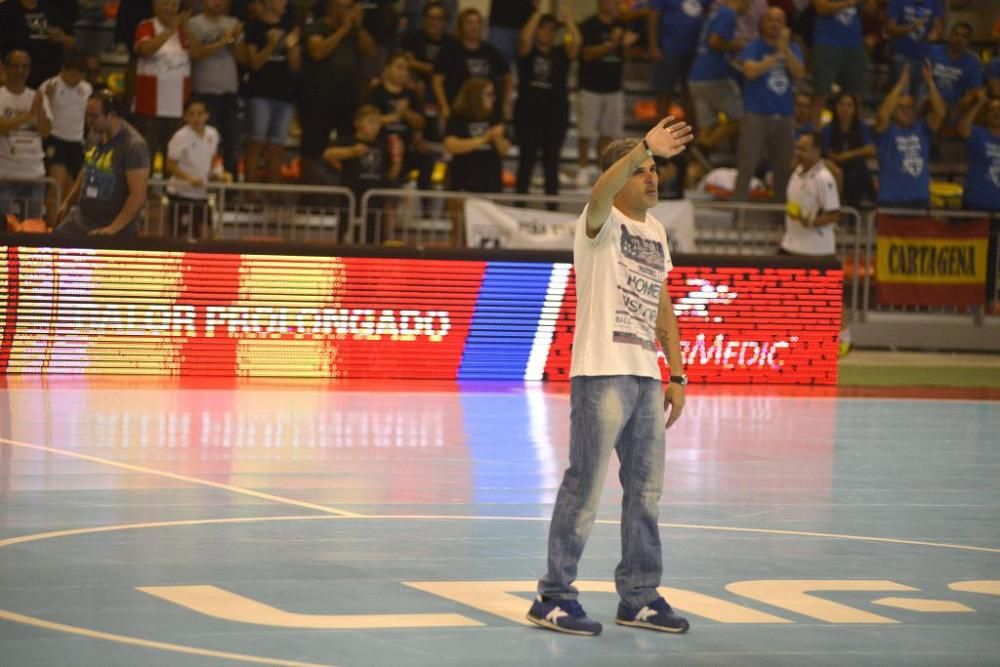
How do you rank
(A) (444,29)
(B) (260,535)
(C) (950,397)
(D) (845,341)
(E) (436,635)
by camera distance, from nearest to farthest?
(E) (436,635) → (B) (260,535) → (C) (950,397) → (D) (845,341) → (A) (444,29)

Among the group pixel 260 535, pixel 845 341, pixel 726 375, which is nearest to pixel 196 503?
pixel 260 535

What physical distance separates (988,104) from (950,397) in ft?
21.0

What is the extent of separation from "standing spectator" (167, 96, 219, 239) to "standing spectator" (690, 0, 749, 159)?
6941mm

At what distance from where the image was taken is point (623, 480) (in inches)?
287

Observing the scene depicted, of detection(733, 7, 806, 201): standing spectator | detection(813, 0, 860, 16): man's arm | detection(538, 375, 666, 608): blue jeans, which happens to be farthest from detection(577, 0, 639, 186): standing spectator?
detection(538, 375, 666, 608): blue jeans

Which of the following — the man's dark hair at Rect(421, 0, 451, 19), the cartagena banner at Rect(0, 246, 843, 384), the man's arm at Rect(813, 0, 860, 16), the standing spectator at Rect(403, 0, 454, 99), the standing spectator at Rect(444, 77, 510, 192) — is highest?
the man's arm at Rect(813, 0, 860, 16)

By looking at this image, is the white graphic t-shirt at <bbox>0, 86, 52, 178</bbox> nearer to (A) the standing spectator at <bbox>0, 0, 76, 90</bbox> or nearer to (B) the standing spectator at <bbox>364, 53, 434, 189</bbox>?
(A) the standing spectator at <bbox>0, 0, 76, 90</bbox>

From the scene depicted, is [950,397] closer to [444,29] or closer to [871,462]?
[871,462]

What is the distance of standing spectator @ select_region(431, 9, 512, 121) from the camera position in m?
20.4

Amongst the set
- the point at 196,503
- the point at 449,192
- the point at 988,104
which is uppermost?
the point at 988,104

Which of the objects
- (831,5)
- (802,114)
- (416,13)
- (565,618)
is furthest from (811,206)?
(565,618)

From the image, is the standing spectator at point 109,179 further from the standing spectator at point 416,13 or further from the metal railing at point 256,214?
the standing spectator at point 416,13

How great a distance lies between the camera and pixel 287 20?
67.5 feet

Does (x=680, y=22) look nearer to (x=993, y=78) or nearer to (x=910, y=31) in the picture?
(x=910, y=31)
